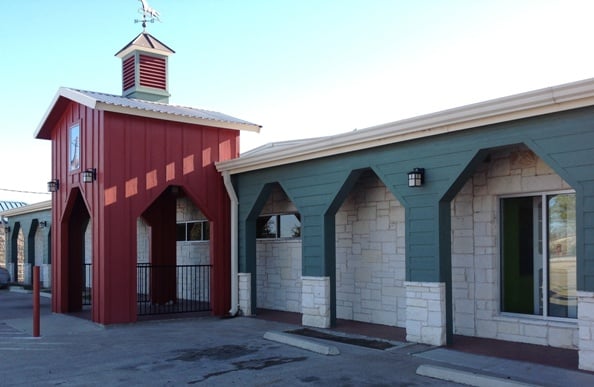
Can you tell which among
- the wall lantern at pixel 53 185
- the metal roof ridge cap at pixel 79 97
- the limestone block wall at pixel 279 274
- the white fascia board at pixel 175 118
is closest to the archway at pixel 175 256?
the limestone block wall at pixel 279 274

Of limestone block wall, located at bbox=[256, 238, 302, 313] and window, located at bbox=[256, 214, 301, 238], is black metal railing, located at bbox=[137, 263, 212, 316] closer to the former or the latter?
limestone block wall, located at bbox=[256, 238, 302, 313]

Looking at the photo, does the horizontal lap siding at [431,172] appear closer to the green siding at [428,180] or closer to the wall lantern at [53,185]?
the green siding at [428,180]

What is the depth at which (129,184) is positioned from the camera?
455 inches

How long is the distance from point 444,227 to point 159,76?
858 centimetres

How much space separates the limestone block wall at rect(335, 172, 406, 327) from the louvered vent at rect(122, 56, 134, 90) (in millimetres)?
6146

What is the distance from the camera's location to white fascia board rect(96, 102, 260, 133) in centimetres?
1127

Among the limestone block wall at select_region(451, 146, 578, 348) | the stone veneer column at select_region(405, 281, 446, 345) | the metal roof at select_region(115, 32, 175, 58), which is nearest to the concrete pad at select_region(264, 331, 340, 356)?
the stone veneer column at select_region(405, 281, 446, 345)

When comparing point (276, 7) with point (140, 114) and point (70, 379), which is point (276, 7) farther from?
point (70, 379)

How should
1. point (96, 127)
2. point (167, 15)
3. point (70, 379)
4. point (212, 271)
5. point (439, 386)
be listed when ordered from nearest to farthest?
1. point (439, 386)
2. point (70, 379)
3. point (96, 127)
4. point (212, 271)
5. point (167, 15)

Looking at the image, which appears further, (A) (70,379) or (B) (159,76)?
(B) (159,76)

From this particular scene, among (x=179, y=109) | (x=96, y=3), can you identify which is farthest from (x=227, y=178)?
(x=96, y=3)

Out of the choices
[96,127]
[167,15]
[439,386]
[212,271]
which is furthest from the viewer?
[167,15]

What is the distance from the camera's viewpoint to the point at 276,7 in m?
12.0

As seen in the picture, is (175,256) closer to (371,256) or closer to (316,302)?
(316,302)
